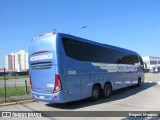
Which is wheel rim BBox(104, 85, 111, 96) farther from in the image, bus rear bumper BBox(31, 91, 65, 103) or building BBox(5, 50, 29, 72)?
building BBox(5, 50, 29, 72)

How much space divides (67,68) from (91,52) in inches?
109

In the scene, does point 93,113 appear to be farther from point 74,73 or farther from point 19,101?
point 19,101

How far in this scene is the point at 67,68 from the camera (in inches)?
466

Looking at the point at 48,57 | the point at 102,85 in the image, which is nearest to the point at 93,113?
the point at 48,57

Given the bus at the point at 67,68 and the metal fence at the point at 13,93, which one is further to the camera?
the metal fence at the point at 13,93

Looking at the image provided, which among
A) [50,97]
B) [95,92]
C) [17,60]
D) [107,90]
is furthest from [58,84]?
[17,60]

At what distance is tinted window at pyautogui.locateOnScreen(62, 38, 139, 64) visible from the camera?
12.3 m

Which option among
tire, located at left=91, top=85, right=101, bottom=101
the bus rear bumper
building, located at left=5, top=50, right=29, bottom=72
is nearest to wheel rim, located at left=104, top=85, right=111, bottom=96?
tire, located at left=91, top=85, right=101, bottom=101

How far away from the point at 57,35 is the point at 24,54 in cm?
13478

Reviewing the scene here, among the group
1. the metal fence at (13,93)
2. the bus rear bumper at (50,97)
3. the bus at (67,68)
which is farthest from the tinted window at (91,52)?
the metal fence at (13,93)

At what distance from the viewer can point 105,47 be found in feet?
52.5

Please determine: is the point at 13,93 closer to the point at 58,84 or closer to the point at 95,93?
the point at 95,93

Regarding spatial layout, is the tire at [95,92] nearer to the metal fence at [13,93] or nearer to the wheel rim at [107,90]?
the wheel rim at [107,90]

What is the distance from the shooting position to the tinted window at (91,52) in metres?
12.3
